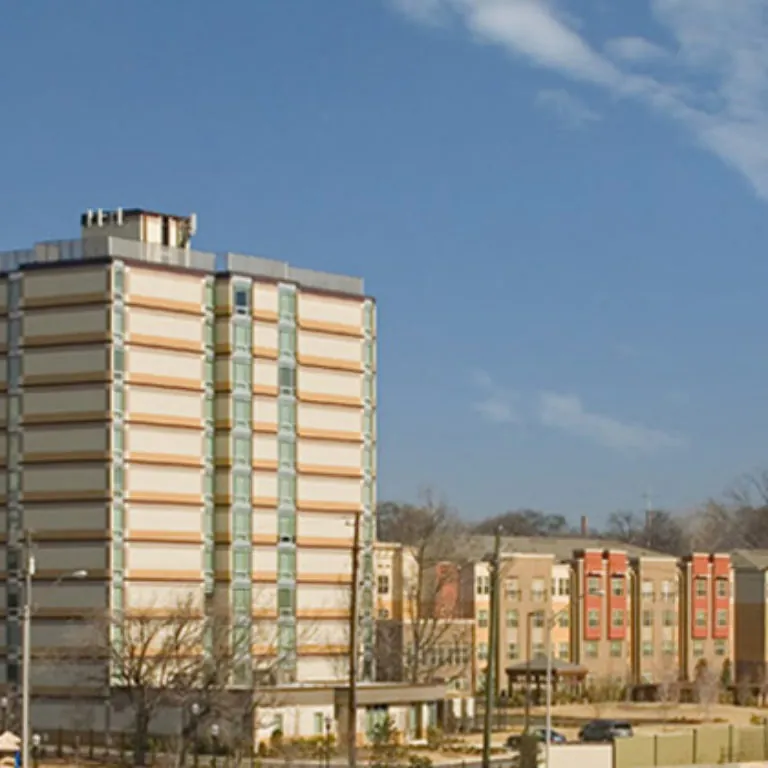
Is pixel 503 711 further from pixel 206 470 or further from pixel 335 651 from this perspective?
pixel 206 470

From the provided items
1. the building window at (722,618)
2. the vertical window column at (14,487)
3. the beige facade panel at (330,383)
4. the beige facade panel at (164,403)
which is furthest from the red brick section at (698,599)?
the vertical window column at (14,487)

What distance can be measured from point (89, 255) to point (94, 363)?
5.51m

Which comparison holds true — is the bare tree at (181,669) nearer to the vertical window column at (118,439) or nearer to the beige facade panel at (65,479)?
the vertical window column at (118,439)

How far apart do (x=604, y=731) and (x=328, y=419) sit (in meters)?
22.0

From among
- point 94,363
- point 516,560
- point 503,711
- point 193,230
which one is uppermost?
point 193,230

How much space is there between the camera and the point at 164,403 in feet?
327

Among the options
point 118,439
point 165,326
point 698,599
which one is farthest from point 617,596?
point 118,439

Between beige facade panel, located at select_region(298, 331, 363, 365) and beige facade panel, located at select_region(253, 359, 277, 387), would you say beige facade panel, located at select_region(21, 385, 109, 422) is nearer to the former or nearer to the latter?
beige facade panel, located at select_region(253, 359, 277, 387)

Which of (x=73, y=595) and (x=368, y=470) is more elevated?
(x=368, y=470)

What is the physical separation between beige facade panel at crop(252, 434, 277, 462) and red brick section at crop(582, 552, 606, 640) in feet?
136

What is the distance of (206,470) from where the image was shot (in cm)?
10200

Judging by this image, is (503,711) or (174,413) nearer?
(174,413)

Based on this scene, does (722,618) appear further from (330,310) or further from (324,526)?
(330,310)

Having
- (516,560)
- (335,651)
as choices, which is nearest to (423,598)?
(516,560)
